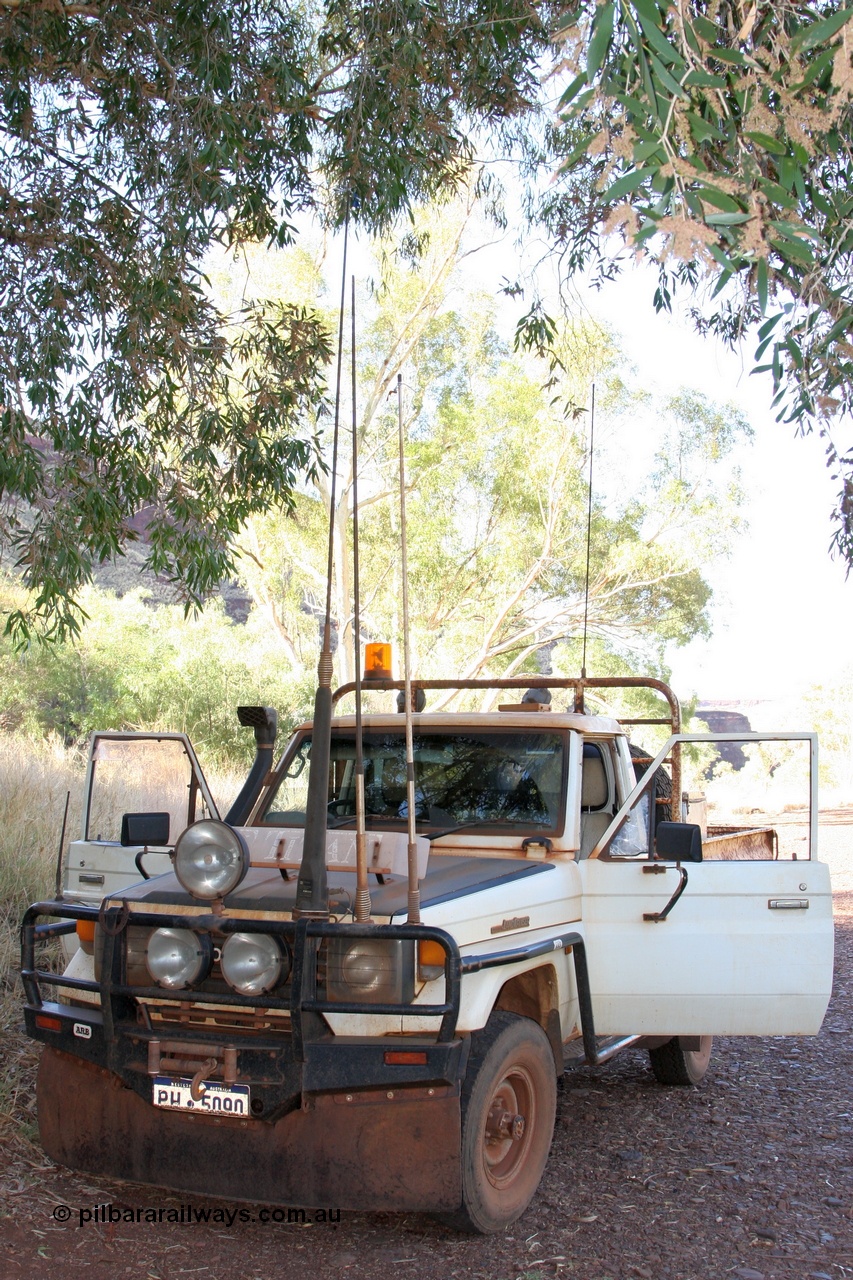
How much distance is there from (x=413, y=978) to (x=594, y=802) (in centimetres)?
192

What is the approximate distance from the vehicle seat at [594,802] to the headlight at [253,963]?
77.7 inches

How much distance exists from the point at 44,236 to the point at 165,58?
124cm

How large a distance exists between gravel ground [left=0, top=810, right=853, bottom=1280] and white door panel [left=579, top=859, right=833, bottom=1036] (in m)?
A: 0.58

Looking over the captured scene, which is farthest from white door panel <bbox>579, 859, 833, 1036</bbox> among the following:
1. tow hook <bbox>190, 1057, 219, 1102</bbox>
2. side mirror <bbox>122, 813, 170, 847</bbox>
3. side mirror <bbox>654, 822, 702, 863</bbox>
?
side mirror <bbox>122, 813, 170, 847</bbox>

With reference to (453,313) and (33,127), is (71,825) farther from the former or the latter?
(453,313)

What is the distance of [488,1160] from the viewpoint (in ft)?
13.0

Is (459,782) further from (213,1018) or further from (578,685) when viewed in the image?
(213,1018)

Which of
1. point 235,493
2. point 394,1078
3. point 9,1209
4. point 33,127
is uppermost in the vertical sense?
point 33,127

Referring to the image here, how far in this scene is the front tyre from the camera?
376 cm

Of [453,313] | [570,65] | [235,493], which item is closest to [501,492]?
[453,313]

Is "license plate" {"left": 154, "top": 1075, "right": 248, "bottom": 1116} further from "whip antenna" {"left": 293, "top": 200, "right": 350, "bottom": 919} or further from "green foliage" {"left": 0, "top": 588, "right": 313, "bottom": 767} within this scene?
"green foliage" {"left": 0, "top": 588, "right": 313, "bottom": 767}

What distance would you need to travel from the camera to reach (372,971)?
12.2 feet

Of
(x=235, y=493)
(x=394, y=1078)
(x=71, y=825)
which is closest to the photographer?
(x=394, y=1078)

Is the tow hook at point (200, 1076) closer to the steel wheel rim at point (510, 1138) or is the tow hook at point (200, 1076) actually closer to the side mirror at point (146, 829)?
the steel wheel rim at point (510, 1138)
